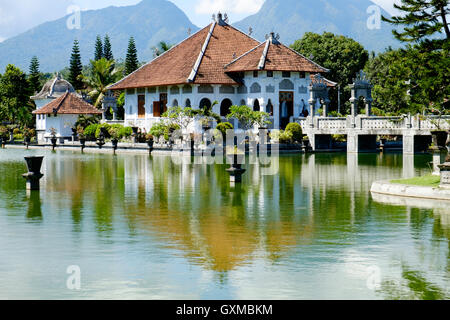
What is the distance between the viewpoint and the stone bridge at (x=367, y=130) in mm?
44150

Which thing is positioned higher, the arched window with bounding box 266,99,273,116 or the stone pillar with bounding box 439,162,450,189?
the arched window with bounding box 266,99,273,116

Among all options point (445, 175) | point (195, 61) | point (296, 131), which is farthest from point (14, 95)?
point (445, 175)

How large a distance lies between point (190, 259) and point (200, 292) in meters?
2.20

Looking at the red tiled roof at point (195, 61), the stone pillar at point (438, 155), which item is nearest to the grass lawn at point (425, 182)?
the stone pillar at point (438, 155)

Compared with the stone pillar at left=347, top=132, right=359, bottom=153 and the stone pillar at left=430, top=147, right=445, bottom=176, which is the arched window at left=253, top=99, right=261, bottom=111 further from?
the stone pillar at left=430, top=147, right=445, bottom=176

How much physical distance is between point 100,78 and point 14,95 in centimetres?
1025

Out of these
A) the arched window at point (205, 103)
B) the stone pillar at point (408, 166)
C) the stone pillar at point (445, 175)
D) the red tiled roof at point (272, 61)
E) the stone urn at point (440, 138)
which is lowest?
the stone pillar at point (408, 166)

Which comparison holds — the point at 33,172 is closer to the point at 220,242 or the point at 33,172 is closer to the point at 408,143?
the point at 220,242

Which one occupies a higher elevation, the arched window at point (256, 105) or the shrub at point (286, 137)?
the arched window at point (256, 105)

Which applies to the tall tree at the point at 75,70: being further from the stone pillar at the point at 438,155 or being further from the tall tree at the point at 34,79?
the stone pillar at the point at 438,155

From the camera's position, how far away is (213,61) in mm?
58312

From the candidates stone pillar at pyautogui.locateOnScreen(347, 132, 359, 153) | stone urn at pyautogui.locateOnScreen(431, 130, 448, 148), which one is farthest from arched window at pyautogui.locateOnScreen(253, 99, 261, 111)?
stone urn at pyautogui.locateOnScreen(431, 130, 448, 148)

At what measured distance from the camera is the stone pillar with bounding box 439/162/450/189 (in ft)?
65.3

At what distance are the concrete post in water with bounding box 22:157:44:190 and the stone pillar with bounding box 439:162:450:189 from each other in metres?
12.9
